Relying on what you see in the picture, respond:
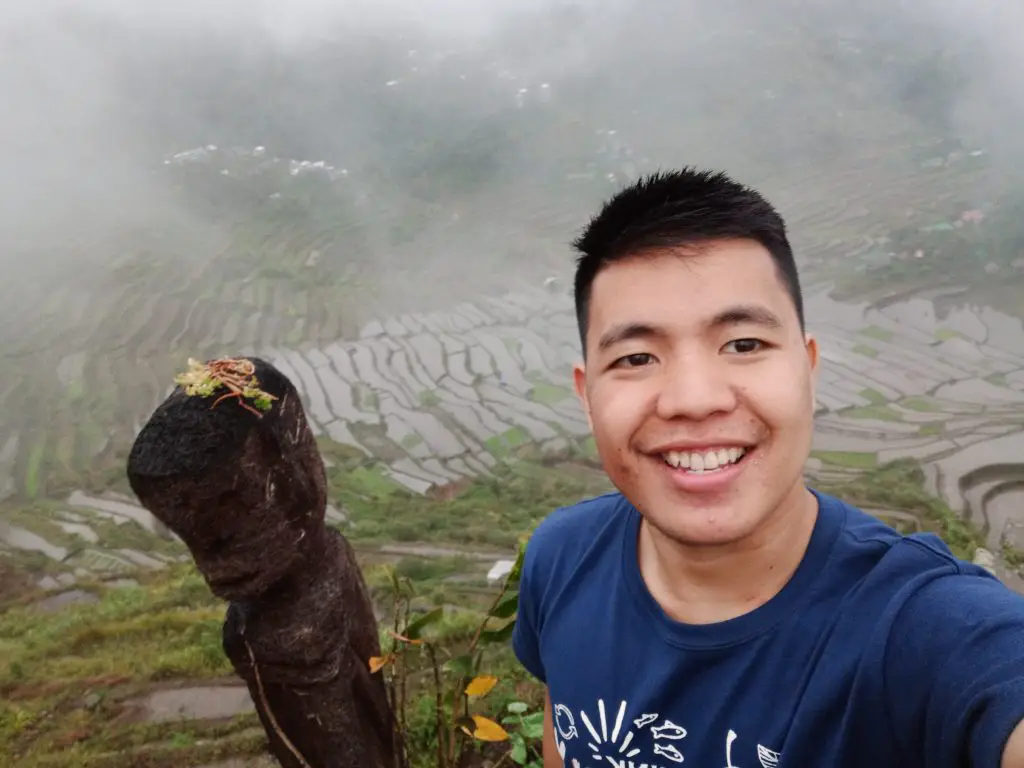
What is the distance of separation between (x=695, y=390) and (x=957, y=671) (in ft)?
1.58

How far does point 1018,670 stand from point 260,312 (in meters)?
18.4

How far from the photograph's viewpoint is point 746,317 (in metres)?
1.06

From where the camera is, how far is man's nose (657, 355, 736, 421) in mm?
1021

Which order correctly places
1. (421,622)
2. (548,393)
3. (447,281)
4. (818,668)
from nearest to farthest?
1. (818,668)
2. (421,622)
3. (548,393)
4. (447,281)

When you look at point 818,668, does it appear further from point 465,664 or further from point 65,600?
point 65,600

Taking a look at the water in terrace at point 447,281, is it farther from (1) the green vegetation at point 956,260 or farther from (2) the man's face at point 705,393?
(2) the man's face at point 705,393

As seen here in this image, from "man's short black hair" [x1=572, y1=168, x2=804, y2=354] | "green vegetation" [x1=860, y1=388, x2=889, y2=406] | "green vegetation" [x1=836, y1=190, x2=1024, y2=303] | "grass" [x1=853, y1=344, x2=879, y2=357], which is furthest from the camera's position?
"green vegetation" [x1=836, y1=190, x2=1024, y2=303]

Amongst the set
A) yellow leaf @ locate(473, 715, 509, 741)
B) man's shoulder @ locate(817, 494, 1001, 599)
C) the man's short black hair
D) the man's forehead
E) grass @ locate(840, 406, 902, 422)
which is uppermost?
the man's short black hair

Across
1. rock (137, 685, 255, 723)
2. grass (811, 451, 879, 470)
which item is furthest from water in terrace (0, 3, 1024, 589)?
rock (137, 685, 255, 723)

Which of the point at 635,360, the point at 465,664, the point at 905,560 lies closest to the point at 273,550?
the point at 465,664

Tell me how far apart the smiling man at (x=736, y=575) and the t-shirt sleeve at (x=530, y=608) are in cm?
12

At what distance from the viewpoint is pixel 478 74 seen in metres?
30.1

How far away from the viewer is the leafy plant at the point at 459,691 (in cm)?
185

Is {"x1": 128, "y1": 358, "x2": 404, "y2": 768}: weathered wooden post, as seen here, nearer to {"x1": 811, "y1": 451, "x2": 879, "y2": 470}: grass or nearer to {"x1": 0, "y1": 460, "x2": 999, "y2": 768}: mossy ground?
{"x1": 0, "y1": 460, "x2": 999, "y2": 768}: mossy ground
